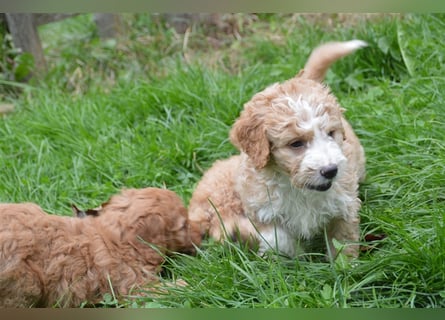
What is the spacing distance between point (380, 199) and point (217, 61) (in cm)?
331

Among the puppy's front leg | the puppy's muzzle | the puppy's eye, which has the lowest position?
the puppy's front leg

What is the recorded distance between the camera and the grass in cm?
343

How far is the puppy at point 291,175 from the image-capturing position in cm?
362

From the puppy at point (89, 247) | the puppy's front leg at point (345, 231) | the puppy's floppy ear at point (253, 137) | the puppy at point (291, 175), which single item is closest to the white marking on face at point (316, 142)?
the puppy at point (291, 175)

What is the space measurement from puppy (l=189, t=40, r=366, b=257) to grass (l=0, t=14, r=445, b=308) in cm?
19

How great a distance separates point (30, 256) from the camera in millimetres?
3775

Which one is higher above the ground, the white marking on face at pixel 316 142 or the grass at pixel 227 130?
the white marking on face at pixel 316 142

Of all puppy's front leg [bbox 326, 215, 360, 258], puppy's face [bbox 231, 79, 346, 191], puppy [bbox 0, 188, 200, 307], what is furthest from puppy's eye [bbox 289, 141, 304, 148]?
puppy [bbox 0, 188, 200, 307]

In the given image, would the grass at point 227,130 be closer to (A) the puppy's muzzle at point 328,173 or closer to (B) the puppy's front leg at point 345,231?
(B) the puppy's front leg at point 345,231

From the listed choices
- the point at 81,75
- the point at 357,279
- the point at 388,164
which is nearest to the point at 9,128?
the point at 81,75

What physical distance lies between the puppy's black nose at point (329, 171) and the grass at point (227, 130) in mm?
483

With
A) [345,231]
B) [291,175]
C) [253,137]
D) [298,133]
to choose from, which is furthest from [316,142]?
[345,231]

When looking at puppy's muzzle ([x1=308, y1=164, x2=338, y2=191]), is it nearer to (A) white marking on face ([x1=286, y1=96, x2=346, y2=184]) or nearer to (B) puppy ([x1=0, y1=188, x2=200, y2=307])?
(A) white marking on face ([x1=286, y1=96, x2=346, y2=184])

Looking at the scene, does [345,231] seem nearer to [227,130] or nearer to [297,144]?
A: [297,144]
